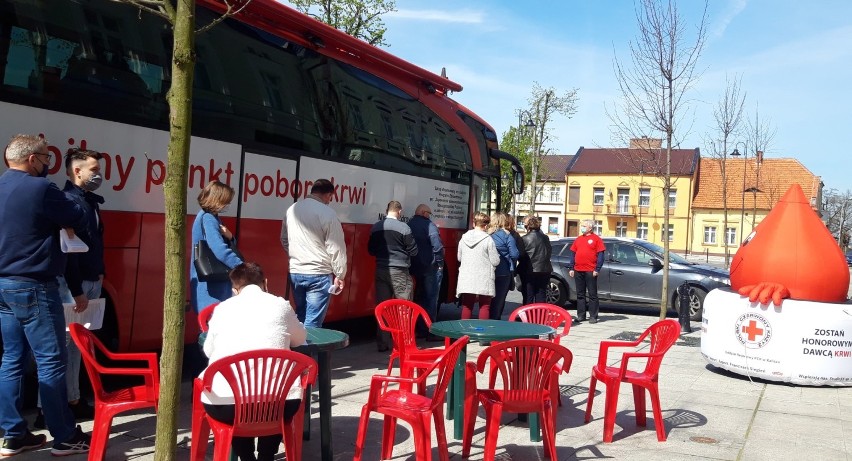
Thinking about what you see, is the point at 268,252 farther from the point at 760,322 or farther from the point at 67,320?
the point at 760,322

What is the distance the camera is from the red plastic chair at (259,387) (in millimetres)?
3910

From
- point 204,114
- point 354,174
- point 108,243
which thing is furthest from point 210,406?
point 354,174

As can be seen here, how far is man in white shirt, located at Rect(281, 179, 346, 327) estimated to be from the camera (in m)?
7.52

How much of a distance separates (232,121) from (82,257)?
2.43 meters

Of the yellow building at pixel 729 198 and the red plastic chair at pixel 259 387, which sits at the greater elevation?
the yellow building at pixel 729 198

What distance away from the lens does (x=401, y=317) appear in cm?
692

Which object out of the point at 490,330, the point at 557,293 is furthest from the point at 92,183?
the point at 557,293

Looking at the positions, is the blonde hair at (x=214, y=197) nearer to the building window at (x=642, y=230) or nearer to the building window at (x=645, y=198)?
the building window at (x=645, y=198)

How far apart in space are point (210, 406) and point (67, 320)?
1888 millimetres

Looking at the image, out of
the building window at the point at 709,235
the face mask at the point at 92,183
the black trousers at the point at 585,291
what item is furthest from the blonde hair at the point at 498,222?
the building window at the point at 709,235

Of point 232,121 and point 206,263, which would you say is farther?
point 232,121

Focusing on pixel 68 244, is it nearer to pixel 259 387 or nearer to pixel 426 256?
pixel 259 387

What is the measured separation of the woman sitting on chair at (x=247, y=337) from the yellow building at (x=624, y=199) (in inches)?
2473

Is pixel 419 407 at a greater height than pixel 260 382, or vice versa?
pixel 260 382
